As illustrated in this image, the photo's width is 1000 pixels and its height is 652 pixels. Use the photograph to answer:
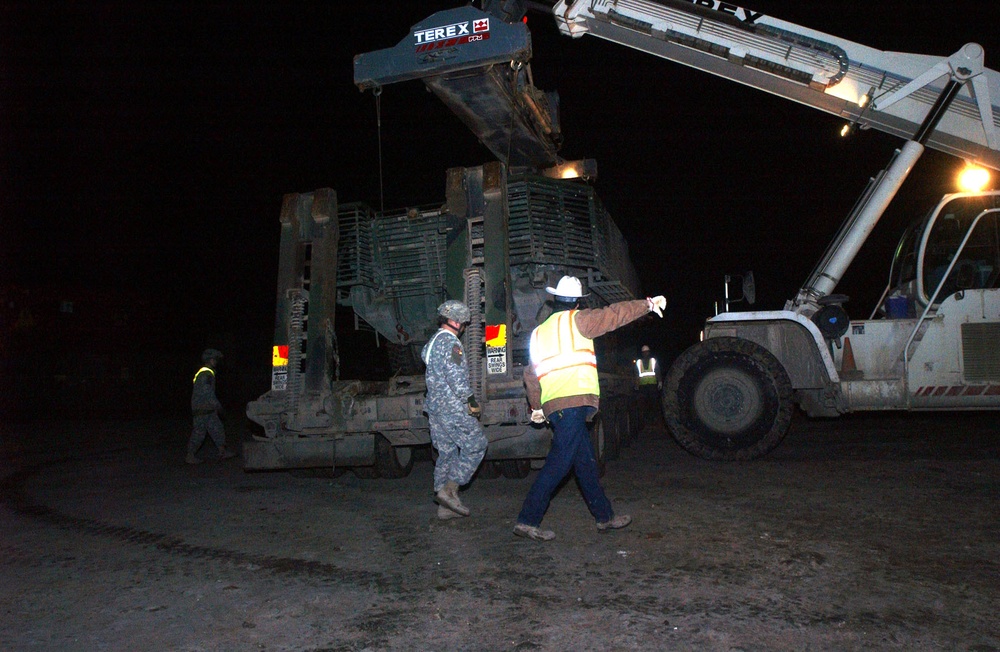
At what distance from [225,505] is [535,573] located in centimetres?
367

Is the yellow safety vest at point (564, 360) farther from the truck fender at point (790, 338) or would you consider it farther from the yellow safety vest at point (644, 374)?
the yellow safety vest at point (644, 374)

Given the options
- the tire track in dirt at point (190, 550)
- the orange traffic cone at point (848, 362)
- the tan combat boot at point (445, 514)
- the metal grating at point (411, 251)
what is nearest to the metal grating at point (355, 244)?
the metal grating at point (411, 251)

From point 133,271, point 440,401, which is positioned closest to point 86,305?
point 133,271

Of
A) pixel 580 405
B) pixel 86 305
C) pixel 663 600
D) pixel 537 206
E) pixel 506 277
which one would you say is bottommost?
pixel 663 600

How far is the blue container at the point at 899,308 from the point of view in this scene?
777 cm

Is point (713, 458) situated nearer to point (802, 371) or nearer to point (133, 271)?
point (802, 371)

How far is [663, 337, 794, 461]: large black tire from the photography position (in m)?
7.38

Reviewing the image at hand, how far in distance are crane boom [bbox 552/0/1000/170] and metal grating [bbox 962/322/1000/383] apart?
1.91m

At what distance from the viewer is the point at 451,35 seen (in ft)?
23.6

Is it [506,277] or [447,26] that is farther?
[447,26]

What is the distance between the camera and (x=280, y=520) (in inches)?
229

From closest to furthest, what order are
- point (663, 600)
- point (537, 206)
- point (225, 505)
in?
point (663, 600) → point (225, 505) → point (537, 206)

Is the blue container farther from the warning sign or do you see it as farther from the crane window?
the warning sign

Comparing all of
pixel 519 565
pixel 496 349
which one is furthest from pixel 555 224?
pixel 519 565
